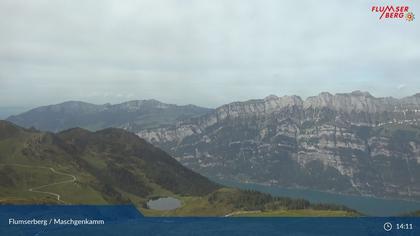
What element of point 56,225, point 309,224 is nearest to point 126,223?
point 56,225

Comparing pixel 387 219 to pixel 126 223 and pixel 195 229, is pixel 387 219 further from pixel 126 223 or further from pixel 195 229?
pixel 126 223

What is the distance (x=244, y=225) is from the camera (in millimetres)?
123062

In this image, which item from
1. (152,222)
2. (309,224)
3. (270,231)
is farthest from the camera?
(152,222)

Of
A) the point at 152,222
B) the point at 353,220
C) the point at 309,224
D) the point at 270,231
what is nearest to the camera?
the point at 270,231

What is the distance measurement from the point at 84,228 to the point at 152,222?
2344cm

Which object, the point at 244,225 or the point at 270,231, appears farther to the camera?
the point at 244,225

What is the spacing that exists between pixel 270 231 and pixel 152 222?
37806mm

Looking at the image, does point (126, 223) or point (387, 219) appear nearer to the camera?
point (387, 219)

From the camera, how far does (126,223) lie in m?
128

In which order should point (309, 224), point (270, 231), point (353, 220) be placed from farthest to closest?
point (353, 220) → point (309, 224) → point (270, 231)

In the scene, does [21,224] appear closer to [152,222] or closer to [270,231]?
[152,222]

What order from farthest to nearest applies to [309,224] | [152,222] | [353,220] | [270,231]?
[353,220]
[152,222]
[309,224]
[270,231]

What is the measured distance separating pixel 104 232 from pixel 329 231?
Result: 55.0m

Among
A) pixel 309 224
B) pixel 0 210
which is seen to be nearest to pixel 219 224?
pixel 309 224
